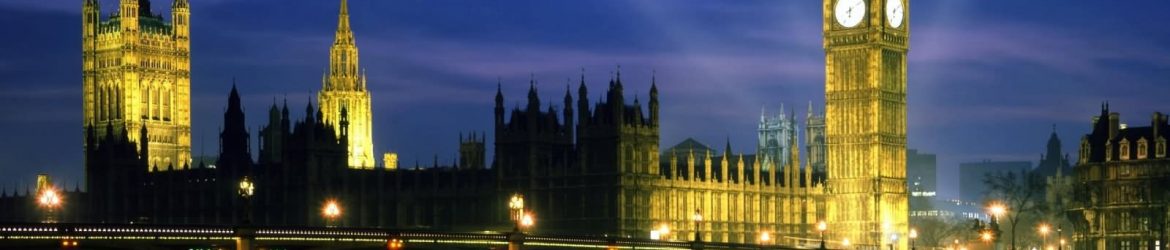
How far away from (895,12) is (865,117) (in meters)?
6.56

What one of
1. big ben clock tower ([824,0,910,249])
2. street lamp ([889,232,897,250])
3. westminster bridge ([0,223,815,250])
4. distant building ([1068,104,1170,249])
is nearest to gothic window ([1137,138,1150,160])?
distant building ([1068,104,1170,249])

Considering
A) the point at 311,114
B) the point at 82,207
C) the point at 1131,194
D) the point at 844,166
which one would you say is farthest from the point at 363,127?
the point at 1131,194

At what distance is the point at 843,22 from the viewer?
14912 centimetres

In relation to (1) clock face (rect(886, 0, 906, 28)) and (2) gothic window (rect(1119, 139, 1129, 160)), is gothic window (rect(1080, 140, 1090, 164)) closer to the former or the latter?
(2) gothic window (rect(1119, 139, 1129, 160))

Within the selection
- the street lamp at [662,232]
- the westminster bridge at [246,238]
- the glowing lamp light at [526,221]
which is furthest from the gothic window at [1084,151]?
the westminster bridge at [246,238]

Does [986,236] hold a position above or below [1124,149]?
below

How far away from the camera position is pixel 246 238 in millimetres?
86750

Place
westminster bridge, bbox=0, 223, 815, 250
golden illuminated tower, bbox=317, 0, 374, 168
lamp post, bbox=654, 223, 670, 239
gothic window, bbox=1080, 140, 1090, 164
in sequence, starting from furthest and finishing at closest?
golden illuminated tower, bbox=317, 0, 374, 168 → gothic window, bbox=1080, 140, 1090, 164 → lamp post, bbox=654, 223, 670, 239 → westminster bridge, bbox=0, 223, 815, 250

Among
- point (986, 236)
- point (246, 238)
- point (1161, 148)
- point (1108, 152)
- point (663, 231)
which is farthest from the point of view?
point (1108, 152)

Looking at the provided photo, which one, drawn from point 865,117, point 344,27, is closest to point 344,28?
point 344,27

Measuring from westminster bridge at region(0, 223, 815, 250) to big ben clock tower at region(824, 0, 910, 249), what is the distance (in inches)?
1538

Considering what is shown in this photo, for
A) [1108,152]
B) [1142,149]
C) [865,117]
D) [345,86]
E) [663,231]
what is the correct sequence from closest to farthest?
[663,231] < [1142,149] < [865,117] < [1108,152] < [345,86]

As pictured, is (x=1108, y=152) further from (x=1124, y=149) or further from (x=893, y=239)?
(x=893, y=239)

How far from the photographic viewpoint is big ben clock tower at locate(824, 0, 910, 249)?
14825 cm
